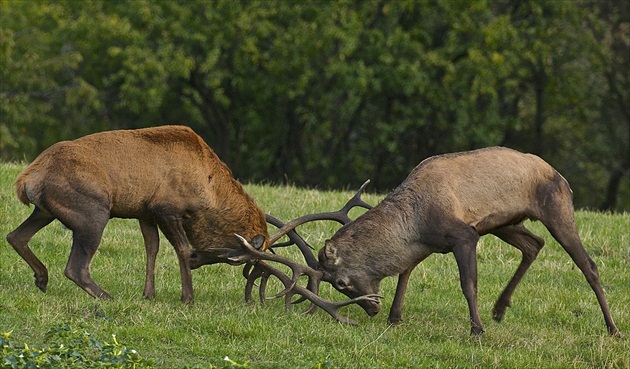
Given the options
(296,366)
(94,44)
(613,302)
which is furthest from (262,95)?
(296,366)

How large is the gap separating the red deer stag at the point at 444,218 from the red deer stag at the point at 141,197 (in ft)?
2.26

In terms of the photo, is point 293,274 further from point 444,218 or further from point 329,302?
point 444,218

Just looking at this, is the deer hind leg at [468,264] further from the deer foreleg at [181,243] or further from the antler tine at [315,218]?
the deer foreleg at [181,243]

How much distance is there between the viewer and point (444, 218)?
946cm

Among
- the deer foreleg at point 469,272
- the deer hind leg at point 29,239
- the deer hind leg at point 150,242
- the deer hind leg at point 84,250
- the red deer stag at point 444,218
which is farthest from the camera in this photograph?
the deer hind leg at point 150,242

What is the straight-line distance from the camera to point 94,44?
33.8 meters

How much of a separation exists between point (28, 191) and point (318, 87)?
23.5 metres

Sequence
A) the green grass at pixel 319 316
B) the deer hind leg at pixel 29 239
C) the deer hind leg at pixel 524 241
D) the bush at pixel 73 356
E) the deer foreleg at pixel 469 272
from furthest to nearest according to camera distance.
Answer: the deer hind leg at pixel 524 241
the deer hind leg at pixel 29 239
the deer foreleg at pixel 469 272
the green grass at pixel 319 316
the bush at pixel 73 356

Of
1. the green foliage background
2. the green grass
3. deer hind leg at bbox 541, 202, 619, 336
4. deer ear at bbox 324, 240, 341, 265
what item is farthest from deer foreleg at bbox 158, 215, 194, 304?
the green foliage background

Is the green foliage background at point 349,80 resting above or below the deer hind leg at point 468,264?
below

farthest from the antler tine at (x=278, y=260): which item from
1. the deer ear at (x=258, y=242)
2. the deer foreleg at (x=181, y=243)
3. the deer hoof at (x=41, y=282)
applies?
the deer hoof at (x=41, y=282)

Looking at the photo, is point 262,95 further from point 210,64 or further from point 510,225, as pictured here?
point 510,225

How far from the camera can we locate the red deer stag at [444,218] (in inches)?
376

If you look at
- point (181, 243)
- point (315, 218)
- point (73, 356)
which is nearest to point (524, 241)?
point (315, 218)
